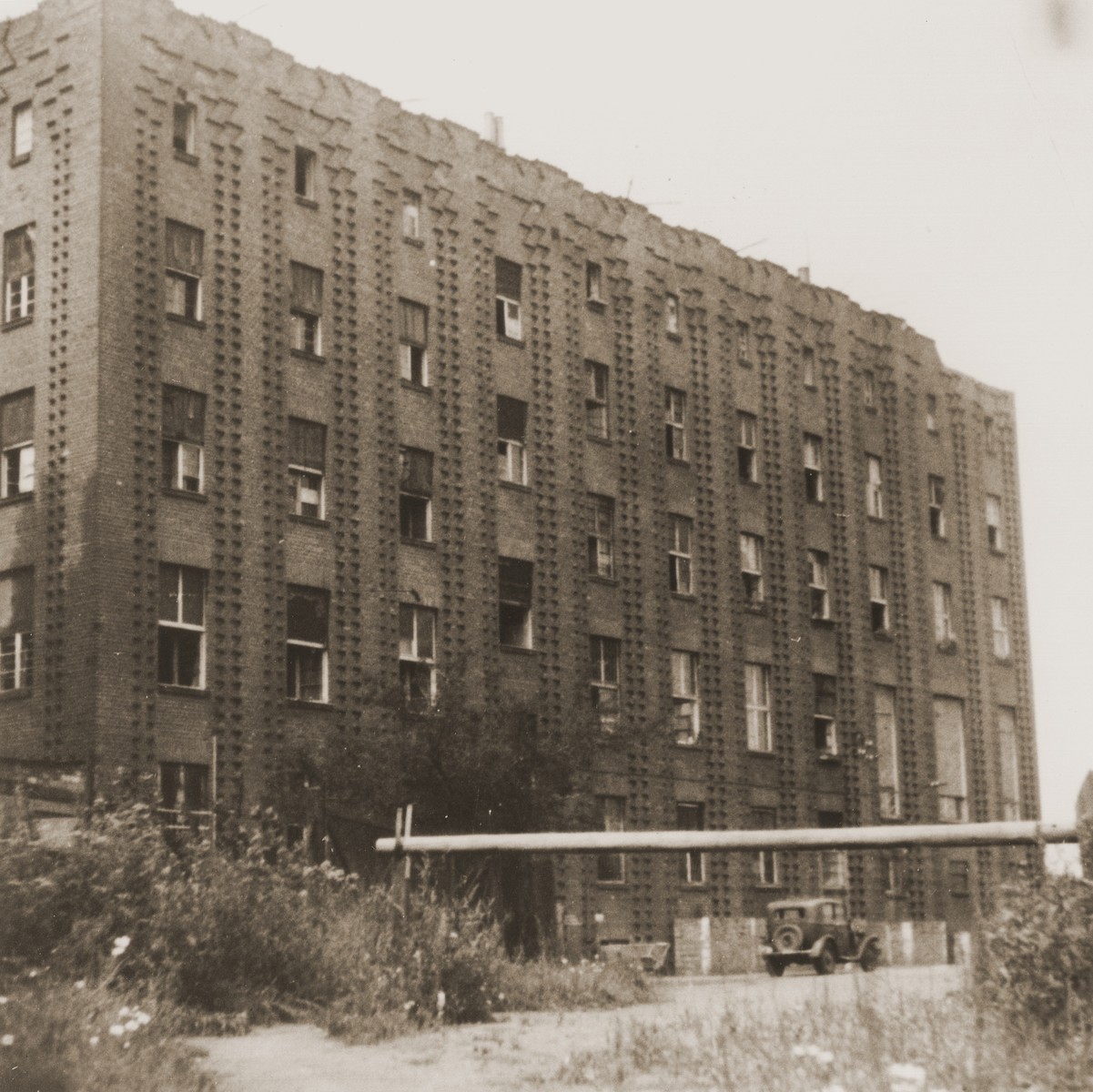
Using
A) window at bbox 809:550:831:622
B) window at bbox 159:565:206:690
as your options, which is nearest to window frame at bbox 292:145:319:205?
window at bbox 159:565:206:690

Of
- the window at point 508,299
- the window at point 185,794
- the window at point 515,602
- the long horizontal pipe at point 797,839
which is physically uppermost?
the window at point 508,299

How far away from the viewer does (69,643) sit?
3388 cm

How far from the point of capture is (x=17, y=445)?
35.9 metres

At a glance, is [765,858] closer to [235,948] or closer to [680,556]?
[680,556]

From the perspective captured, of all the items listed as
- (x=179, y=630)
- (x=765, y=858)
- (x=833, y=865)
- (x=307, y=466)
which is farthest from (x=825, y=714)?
(x=179, y=630)

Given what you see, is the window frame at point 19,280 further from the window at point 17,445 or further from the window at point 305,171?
the window at point 305,171

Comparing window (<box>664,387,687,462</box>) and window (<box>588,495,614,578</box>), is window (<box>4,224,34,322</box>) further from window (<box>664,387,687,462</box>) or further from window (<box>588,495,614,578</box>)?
window (<box>664,387,687,462</box>)

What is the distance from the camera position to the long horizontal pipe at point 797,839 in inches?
485

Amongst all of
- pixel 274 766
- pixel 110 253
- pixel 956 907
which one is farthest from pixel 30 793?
pixel 956 907

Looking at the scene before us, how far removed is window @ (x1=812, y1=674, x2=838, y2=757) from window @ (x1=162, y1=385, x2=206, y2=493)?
847 inches

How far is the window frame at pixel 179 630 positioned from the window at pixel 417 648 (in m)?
5.20

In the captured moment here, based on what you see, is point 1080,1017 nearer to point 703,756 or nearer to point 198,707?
point 198,707

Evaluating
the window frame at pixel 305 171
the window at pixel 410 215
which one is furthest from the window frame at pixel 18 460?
the window at pixel 410 215

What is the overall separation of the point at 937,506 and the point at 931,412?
302cm
